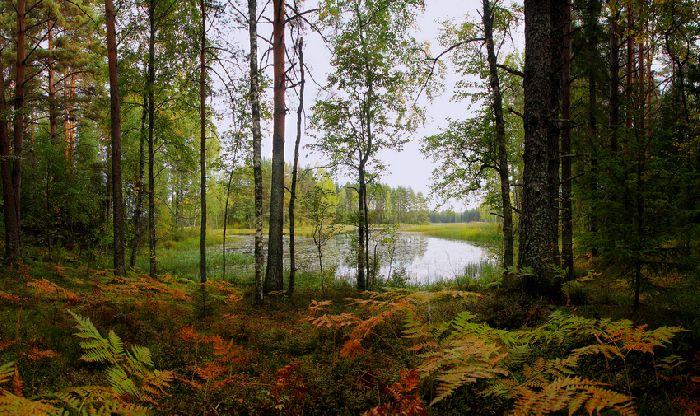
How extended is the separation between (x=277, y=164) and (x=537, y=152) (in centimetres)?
698

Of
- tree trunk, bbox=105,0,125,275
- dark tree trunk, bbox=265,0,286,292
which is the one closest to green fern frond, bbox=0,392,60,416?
dark tree trunk, bbox=265,0,286,292

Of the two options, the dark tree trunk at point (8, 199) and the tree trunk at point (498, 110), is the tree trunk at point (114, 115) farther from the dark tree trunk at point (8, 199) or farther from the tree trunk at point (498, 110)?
the tree trunk at point (498, 110)

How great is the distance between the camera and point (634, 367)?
2824mm

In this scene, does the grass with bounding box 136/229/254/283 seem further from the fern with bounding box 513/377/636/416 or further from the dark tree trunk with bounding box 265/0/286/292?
the fern with bounding box 513/377/636/416

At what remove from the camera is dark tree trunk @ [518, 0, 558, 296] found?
5551 millimetres

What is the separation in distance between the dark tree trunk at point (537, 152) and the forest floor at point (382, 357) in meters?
0.74

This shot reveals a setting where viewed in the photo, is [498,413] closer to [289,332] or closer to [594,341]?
[594,341]

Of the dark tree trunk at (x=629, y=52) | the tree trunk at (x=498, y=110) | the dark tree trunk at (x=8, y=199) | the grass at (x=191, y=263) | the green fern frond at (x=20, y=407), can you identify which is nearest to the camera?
the green fern frond at (x=20, y=407)

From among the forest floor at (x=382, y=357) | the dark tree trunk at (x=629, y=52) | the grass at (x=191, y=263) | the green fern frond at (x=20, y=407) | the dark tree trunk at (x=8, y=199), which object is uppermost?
the dark tree trunk at (x=629, y=52)

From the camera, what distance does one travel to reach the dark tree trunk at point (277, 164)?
9508 mm

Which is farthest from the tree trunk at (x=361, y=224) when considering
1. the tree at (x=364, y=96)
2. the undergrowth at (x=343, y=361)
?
the undergrowth at (x=343, y=361)

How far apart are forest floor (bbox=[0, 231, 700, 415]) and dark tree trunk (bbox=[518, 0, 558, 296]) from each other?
740mm

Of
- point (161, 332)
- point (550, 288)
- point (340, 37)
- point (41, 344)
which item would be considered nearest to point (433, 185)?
point (340, 37)

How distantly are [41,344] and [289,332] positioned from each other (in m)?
3.37
